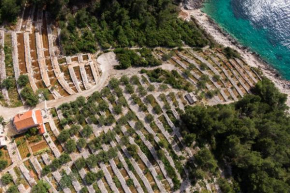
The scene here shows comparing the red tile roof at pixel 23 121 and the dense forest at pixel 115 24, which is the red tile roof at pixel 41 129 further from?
the dense forest at pixel 115 24

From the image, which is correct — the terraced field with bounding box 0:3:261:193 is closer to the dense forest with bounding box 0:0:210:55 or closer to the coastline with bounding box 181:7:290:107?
the dense forest with bounding box 0:0:210:55

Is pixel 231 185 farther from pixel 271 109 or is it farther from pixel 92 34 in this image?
pixel 92 34

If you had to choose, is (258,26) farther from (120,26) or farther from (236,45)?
(120,26)

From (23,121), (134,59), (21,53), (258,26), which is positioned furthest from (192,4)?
(23,121)

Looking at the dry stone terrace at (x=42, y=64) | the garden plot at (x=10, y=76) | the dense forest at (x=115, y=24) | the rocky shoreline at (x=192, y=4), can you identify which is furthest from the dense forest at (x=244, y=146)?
the rocky shoreline at (x=192, y=4)

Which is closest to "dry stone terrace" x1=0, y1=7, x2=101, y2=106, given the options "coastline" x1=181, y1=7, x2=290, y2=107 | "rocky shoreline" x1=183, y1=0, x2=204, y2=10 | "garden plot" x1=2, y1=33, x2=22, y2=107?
"garden plot" x1=2, y1=33, x2=22, y2=107

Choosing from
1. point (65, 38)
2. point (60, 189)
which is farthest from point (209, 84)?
point (60, 189)

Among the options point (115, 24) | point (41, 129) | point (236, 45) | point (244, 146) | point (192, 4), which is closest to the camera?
point (41, 129)
